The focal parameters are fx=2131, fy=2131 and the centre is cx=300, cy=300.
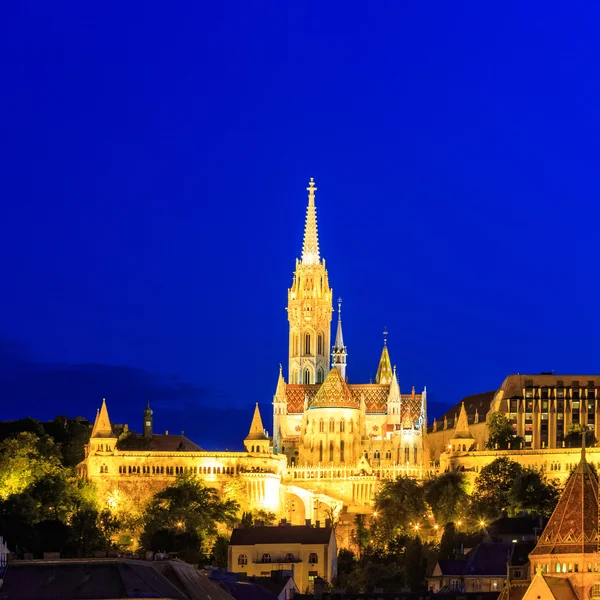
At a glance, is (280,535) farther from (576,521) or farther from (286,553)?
(576,521)

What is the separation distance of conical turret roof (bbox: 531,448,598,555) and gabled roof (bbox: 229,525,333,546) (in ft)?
165

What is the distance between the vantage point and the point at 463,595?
13725 centimetres

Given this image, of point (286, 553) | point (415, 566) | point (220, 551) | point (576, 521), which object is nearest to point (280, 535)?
point (286, 553)

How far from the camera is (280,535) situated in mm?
171125

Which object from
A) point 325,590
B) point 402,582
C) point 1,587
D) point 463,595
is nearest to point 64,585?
point 1,587

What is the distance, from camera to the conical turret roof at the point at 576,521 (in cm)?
11844

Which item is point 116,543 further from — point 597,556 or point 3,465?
point 597,556

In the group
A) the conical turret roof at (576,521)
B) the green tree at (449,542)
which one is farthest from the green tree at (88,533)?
the conical turret roof at (576,521)

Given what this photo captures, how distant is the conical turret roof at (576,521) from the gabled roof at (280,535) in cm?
5024

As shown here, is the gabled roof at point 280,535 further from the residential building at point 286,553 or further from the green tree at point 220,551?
the green tree at point 220,551

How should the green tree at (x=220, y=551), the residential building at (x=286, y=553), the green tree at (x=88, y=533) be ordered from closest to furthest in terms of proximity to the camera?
the residential building at (x=286, y=553) < the green tree at (x=88, y=533) < the green tree at (x=220, y=551)

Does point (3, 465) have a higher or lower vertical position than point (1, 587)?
higher

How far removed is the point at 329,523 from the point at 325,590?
135ft

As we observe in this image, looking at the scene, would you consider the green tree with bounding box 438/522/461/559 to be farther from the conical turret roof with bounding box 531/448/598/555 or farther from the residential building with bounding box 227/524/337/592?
the conical turret roof with bounding box 531/448/598/555
